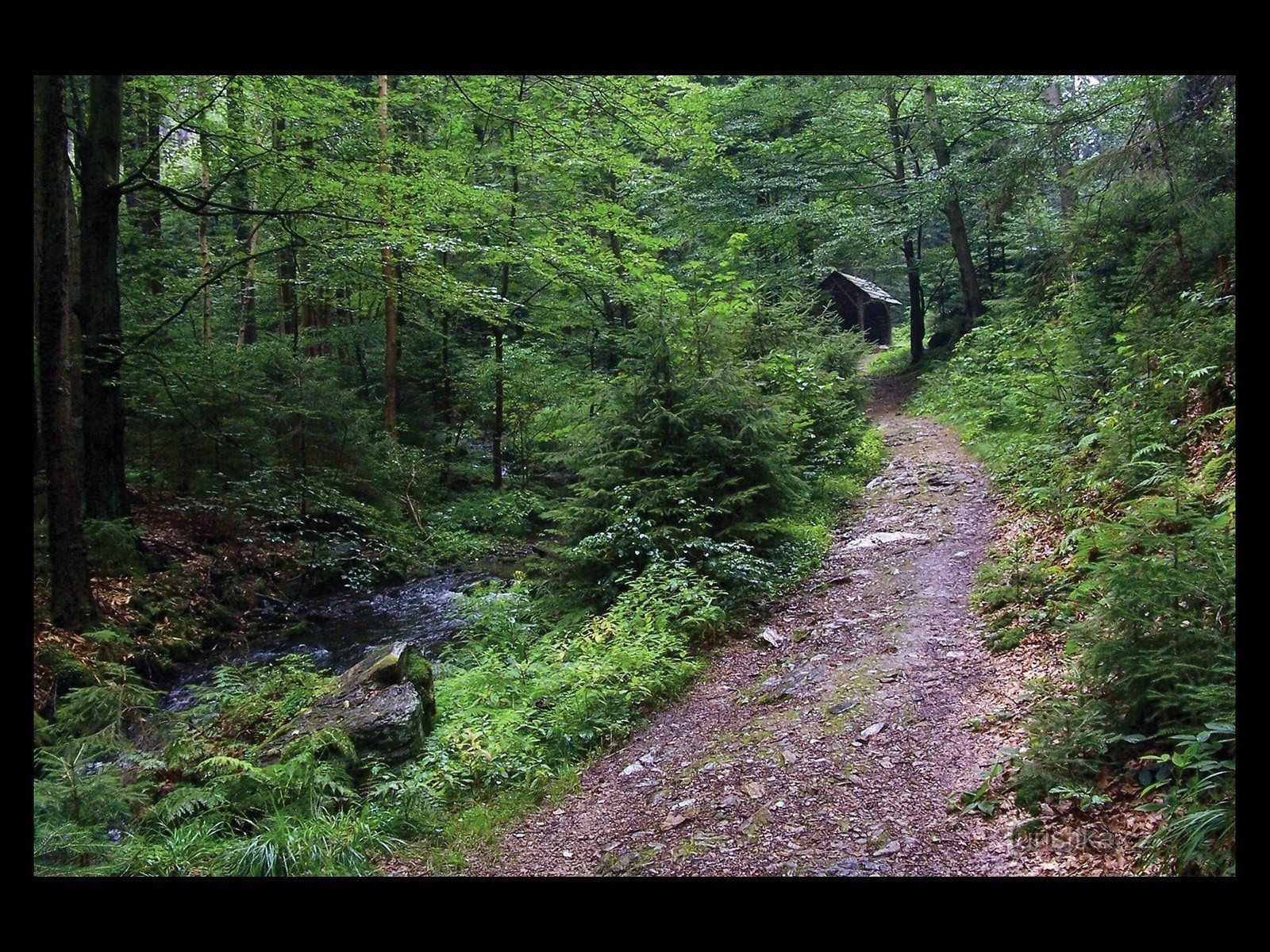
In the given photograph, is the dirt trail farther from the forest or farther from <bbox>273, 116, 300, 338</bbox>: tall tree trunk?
<bbox>273, 116, 300, 338</bbox>: tall tree trunk

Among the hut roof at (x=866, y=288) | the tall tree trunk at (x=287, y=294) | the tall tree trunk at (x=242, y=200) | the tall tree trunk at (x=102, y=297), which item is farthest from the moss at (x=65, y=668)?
the hut roof at (x=866, y=288)

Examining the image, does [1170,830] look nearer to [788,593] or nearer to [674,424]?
[788,593]

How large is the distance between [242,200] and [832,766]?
60.5ft

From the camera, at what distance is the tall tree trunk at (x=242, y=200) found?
9820 mm

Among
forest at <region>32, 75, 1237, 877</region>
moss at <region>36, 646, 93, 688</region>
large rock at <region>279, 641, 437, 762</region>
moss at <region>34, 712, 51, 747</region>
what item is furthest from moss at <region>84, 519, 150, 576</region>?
large rock at <region>279, 641, 437, 762</region>

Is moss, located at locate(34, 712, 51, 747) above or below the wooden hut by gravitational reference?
below

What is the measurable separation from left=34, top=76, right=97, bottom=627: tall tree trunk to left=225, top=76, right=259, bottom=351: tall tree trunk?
6.16 feet

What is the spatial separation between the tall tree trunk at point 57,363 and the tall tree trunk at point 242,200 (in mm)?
1877

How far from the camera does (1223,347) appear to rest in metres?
6.89

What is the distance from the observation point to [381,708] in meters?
5.72

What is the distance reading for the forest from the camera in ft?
13.7
